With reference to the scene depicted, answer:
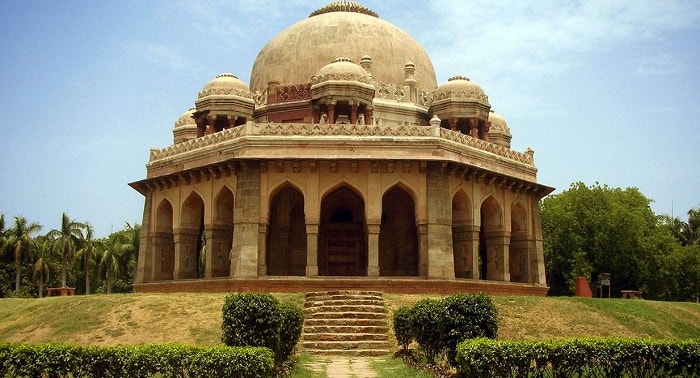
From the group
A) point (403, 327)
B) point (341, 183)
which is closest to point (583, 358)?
point (403, 327)

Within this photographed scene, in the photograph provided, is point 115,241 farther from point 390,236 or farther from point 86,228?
point 390,236

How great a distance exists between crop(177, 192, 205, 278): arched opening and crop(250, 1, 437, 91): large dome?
22.1 feet

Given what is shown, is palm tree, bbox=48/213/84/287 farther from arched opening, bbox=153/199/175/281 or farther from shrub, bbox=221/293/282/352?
shrub, bbox=221/293/282/352

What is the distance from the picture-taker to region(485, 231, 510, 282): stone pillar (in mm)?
27750

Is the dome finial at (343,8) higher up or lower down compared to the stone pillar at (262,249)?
higher up

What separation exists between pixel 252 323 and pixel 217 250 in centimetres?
1368

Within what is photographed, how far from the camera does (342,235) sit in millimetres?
28156

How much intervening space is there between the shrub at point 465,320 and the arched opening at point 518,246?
16273 mm

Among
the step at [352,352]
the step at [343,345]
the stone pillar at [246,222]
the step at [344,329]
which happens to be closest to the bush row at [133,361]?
the step at [352,352]

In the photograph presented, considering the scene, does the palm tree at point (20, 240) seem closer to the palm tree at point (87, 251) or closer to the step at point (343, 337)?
the palm tree at point (87, 251)

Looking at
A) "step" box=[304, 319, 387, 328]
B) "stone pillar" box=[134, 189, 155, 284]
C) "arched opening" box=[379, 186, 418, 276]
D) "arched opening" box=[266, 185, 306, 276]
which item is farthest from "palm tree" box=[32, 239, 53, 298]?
"step" box=[304, 319, 387, 328]

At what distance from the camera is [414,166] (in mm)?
25391

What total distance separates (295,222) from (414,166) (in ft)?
17.5

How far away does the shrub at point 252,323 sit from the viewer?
13.1 m
